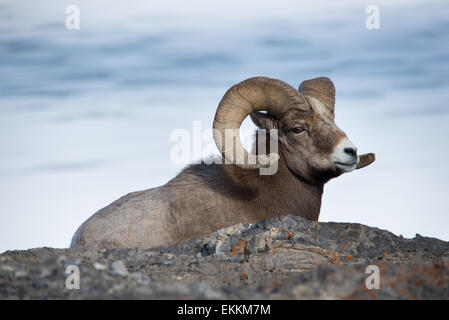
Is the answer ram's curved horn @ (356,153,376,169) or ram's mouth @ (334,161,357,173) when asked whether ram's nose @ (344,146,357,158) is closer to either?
ram's mouth @ (334,161,357,173)

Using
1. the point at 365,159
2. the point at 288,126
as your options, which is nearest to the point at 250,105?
the point at 288,126

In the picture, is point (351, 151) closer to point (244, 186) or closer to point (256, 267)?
point (244, 186)

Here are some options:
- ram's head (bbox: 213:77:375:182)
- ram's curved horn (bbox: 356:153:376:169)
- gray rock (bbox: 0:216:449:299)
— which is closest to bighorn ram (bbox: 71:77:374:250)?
ram's head (bbox: 213:77:375:182)

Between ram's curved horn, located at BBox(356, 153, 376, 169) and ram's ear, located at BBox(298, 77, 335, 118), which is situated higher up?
ram's ear, located at BBox(298, 77, 335, 118)

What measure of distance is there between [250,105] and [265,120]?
51 cm

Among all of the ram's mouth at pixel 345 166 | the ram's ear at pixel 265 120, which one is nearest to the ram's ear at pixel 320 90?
the ram's ear at pixel 265 120

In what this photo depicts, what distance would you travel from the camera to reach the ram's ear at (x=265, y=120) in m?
12.6

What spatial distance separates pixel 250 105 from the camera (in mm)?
12289

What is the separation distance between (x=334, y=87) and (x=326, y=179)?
2.53m

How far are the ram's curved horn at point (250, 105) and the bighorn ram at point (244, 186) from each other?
18 millimetres

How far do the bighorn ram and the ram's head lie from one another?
17mm

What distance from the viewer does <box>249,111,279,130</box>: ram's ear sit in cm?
1256

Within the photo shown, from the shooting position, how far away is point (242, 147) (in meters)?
11.9

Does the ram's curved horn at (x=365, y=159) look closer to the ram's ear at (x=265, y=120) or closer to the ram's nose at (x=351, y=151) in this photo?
the ram's nose at (x=351, y=151)
